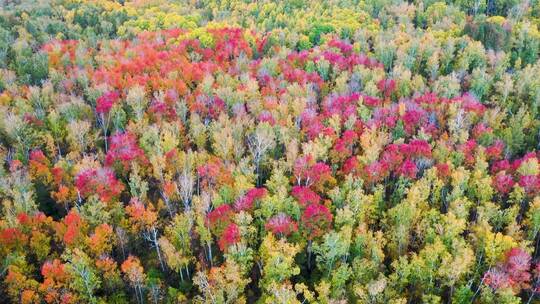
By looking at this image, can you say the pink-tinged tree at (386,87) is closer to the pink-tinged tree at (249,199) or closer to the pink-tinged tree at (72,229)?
the pink-tinged tree at (249,199)

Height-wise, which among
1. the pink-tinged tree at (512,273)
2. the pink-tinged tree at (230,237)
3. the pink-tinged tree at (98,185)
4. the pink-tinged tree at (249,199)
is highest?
the pink-tinged tree at (98,185)

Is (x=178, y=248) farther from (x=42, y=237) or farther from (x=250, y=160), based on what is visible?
(x=250, y=160)

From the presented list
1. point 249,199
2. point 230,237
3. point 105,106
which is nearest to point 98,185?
point 249,199

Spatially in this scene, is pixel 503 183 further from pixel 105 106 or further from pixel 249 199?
pixel 105 106

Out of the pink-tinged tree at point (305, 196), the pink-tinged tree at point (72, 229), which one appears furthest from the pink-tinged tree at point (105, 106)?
the pink-tinged tree at point (305, 196)

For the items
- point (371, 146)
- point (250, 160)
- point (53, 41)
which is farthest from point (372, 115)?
point (53, 41)

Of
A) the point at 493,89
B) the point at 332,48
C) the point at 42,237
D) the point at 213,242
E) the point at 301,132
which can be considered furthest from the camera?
the point at 332,48
